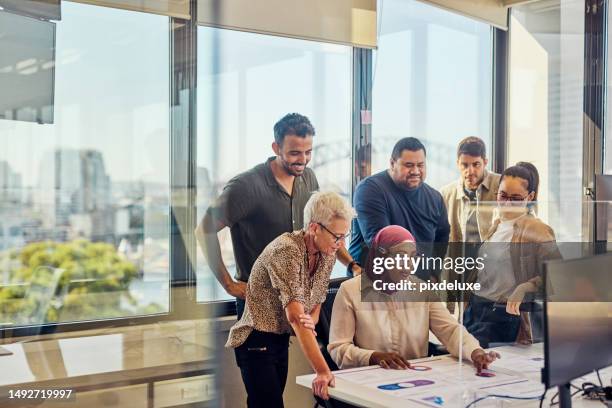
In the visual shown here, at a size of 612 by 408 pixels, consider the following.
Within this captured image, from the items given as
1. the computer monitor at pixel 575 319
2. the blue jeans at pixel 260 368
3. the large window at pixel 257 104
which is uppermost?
the large window at pixel 257 104

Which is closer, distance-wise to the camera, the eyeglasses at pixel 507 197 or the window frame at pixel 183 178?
the eyeglasses at pixel 507 197

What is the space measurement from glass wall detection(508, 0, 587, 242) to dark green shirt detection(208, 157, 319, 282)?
7.49 ft

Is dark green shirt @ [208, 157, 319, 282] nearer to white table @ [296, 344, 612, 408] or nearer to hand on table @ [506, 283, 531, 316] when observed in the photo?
white table @ [296, 344, 612, 408]

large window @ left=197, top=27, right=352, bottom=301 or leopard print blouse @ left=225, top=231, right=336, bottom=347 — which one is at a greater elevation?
large window @ left=197, top=27, right=352, bottom=301

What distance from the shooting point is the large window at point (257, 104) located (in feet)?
12.5

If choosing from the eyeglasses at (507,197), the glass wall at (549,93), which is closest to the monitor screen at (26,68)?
the eyeglasses at (507,197)

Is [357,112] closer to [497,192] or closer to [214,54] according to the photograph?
[214,54]

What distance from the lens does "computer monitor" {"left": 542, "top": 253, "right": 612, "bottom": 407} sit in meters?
1.91

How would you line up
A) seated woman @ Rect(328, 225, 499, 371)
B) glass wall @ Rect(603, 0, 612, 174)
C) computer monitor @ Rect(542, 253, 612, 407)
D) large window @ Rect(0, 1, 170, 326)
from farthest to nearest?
1. glass wall @ Rect(603, 0, 612, 174)
2. large window @ Rect(0, 1, 170, 326)
3. seated woman @ Rect(328, 225, 499, 371)
4. computer monitor @ Rect(542, 253, 612, 407)

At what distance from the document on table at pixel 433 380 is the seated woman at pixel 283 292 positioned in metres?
0.29

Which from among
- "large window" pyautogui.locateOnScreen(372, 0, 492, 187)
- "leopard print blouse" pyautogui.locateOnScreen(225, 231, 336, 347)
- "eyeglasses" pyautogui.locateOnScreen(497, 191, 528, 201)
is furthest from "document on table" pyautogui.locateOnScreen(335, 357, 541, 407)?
"large window" pyautogui.locateOnScreen(372, 0, 492, 187)

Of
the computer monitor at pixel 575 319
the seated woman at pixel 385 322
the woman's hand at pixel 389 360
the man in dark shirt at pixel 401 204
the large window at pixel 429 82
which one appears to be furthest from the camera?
the large window at pixel 429 82

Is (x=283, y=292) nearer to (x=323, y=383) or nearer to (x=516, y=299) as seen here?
(x=323, y=383)

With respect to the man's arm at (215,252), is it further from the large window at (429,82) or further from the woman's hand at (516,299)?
the woman's hand at (516,299)
